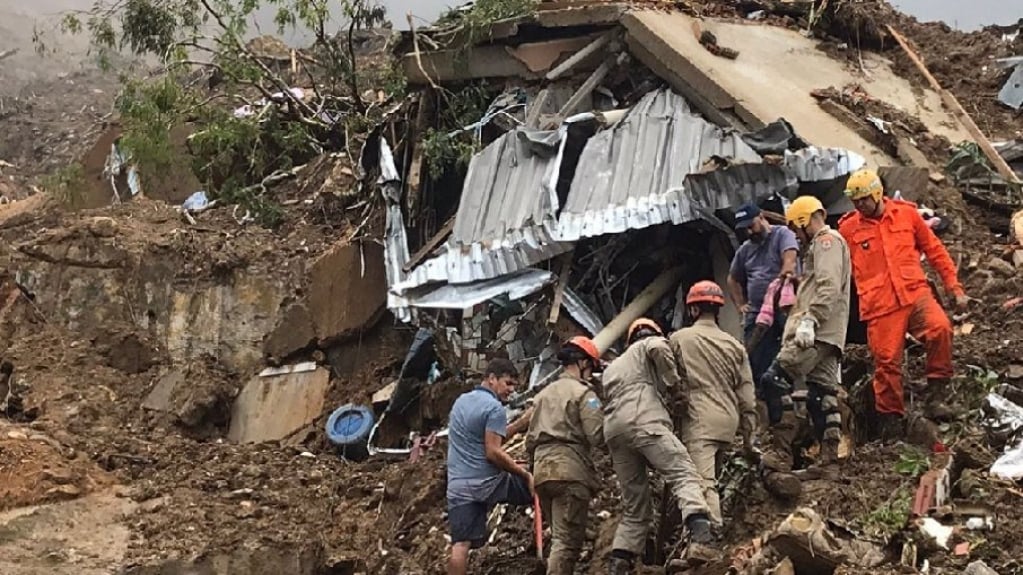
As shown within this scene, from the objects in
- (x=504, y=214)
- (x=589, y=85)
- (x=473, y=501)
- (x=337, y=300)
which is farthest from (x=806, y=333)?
(x=337, y=300)

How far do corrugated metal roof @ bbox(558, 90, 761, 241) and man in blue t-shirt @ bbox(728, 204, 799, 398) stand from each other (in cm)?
101

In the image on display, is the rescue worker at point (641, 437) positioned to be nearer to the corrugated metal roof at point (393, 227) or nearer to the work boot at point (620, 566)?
the work boot at point (620, 566)

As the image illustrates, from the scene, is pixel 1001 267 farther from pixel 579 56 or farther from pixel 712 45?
pixel 579 56

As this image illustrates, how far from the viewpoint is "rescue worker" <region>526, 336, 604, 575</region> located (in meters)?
6.15

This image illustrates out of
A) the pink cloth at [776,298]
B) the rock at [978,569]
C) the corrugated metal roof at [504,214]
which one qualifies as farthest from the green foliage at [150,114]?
the rock at [978,569]

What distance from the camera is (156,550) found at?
8180 millimetres

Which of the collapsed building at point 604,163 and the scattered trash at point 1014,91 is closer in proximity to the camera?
the collapsed building at point 604,163

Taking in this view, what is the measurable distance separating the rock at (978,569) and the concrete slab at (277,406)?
657 cm

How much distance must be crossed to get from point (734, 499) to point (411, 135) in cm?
595

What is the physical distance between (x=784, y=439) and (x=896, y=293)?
100 centimetres

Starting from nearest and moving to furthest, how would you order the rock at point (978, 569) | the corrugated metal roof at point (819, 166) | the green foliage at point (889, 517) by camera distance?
the rock at point (978, 569), the green foliage at point (889, 517), the corrugated metal roof at point (819, 166)

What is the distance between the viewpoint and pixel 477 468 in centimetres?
666

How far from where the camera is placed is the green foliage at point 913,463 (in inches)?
235

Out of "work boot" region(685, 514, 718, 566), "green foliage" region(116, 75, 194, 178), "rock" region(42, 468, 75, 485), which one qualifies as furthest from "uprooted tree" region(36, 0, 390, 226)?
"work boot" region(685, 514, 718, 566)
